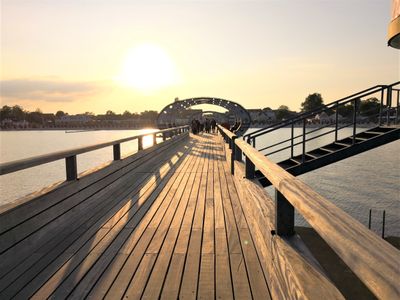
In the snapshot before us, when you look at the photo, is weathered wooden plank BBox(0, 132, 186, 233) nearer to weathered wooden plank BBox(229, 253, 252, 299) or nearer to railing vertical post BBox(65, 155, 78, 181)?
railing vertical post BBox(65, 155, 78, 181)

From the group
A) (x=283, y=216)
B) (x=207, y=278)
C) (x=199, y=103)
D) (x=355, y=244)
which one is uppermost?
(x=199, y=103)

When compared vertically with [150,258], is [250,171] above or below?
above

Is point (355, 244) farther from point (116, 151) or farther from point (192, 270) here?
point (116, 151)

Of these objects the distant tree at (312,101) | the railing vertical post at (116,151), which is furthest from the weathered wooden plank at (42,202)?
the distant tree at (312,101)

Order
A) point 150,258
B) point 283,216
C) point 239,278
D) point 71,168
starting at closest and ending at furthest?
point 283,216, point 239,278, point 150,258, point 71,168

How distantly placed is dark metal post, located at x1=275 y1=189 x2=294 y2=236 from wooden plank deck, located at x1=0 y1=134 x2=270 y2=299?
0.62m

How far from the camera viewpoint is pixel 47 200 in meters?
4.00

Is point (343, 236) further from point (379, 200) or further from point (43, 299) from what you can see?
point (379, 200)

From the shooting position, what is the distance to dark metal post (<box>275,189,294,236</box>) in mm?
2475

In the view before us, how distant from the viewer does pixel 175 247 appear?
3729 millimetres

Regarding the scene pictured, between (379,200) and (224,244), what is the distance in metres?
26.4

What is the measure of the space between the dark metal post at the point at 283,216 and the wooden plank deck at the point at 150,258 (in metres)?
0.62

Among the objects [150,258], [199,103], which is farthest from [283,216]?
[199,103]

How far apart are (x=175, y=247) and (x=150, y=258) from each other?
0.40m
